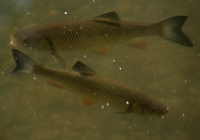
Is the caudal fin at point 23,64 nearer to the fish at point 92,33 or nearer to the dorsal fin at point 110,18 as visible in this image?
the fish at point 92,33

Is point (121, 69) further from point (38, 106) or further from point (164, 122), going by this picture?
point (38, 106)

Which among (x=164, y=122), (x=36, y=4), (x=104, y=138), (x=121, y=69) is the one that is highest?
(x=36, y=4)

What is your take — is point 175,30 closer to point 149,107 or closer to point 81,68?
point 149,107

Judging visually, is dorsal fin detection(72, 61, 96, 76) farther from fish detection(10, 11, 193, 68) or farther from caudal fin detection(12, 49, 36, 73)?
caudal fin detection(12, 49, 36, 73)

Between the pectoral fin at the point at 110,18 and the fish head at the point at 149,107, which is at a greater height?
the pectoral fin at the point at 110,18

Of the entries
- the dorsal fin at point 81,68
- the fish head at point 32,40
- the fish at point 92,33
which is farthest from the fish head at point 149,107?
the fish head at point 32,40

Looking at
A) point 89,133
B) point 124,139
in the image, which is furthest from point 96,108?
point 124,139
